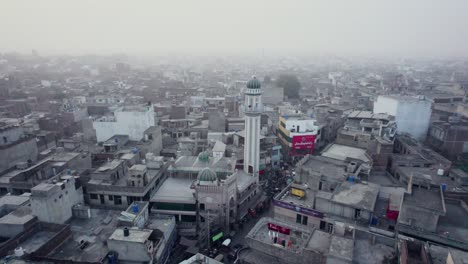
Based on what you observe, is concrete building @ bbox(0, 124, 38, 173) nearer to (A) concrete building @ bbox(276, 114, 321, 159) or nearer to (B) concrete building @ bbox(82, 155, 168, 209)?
(B) concrete building @ bbox(82, 155, 168, 209)

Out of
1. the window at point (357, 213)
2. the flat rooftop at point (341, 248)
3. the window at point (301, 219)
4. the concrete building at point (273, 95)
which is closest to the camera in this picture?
the flat rooftop at point (341, 248)

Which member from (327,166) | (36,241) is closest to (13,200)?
(36,241)

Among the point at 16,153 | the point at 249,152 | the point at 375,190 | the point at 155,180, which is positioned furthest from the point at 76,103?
the point at 375,190

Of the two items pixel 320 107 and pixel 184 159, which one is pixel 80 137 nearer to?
pixel 184 159

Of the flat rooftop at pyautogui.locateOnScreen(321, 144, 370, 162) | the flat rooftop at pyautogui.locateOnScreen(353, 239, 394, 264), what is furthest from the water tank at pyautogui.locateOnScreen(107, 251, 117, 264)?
the flat rooftop at pyautogui.locateOnScreen(321, 144, 370, 162)

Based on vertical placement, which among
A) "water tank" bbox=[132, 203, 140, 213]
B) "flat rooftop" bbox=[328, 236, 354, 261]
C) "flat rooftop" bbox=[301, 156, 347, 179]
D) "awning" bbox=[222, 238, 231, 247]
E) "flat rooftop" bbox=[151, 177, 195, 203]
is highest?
"flat rooftop" bbox=[328, 236, 354, 261]

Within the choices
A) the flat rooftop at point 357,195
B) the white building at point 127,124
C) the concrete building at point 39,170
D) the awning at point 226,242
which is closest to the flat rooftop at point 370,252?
the flat rooftop at point 357,195

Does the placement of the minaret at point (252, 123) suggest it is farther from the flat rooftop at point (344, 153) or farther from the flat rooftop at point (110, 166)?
the flat rooftop at point (110, 166)
